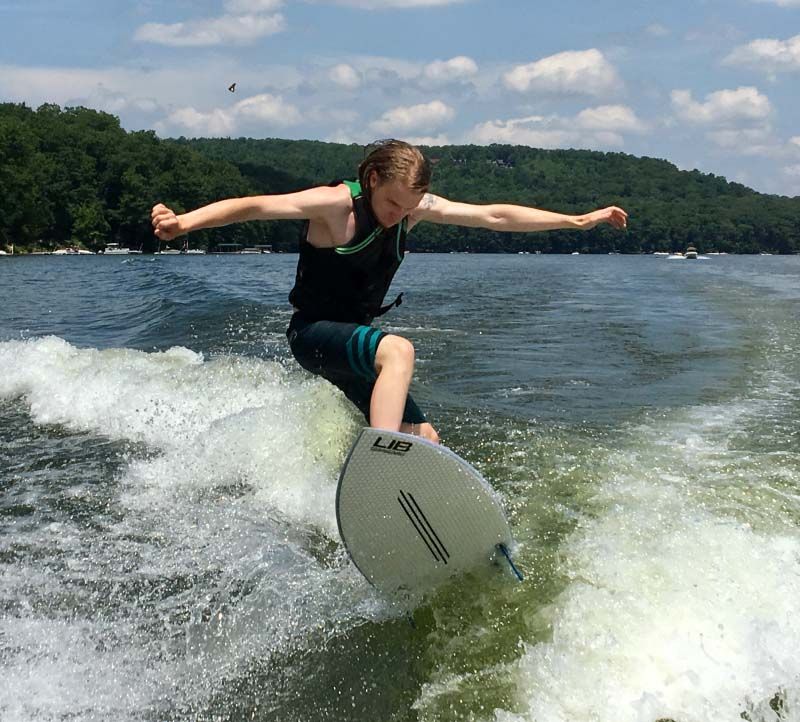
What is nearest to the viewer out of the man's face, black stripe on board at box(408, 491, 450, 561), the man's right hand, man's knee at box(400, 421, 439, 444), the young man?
the man's right hand

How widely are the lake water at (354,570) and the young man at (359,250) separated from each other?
3.20 feet

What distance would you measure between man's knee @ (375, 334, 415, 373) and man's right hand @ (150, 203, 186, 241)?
106cm

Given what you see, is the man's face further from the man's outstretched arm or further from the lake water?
the lake water

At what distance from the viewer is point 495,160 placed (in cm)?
15050

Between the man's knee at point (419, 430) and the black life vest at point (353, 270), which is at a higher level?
the black life vest at point (353, 270)

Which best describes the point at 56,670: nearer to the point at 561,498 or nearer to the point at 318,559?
the point at 318,559

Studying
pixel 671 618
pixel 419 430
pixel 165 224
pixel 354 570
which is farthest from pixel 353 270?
pixel 671 618

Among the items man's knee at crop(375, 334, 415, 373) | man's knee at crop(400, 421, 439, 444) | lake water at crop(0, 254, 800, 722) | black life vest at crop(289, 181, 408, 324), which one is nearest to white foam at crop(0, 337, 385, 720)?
lake water at crop(0, 254, 800, 722)

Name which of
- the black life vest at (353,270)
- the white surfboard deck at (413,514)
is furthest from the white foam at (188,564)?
the black life vest at (353,270)

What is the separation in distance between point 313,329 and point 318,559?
1197 mm

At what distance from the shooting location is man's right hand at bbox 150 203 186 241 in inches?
150

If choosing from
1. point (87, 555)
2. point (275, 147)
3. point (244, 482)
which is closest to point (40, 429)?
point (244, 482)

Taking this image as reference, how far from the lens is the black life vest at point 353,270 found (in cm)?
437

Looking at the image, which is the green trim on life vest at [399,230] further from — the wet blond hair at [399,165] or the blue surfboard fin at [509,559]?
the blue surfboard fin at [509,559]
